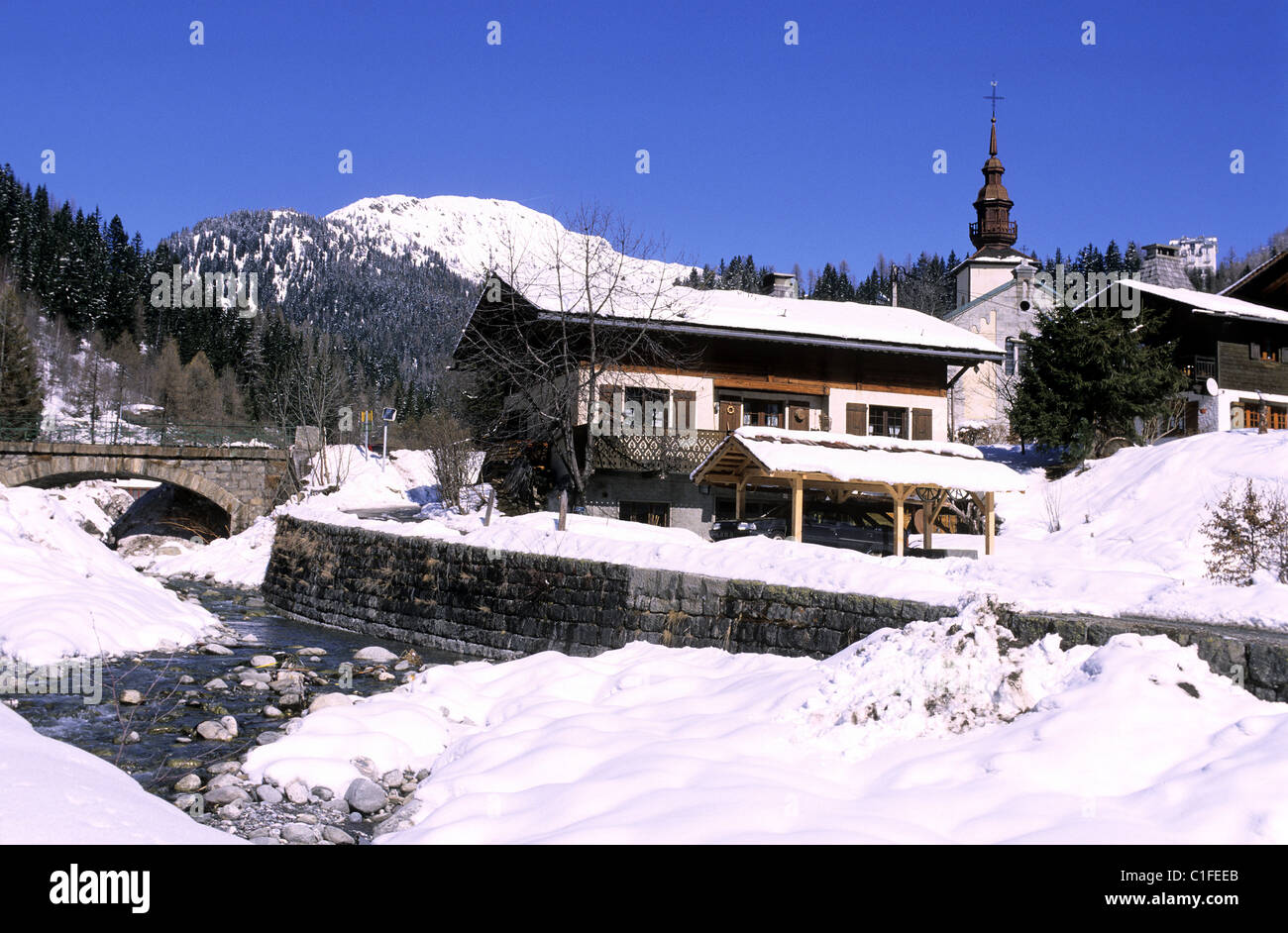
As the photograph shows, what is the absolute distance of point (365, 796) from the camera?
7707 millimetres

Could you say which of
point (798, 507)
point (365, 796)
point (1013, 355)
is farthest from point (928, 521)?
point (1013, 355)

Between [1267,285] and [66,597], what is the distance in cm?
4143

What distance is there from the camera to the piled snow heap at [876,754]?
5.83 m

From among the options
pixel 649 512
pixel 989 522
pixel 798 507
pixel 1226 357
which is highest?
pixel 1226 357

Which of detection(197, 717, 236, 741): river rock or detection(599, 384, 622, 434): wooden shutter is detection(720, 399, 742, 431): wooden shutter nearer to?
detection(599, 384, 622, 434): wooden shutter

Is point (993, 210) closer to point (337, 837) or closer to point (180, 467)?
point (180, 467)

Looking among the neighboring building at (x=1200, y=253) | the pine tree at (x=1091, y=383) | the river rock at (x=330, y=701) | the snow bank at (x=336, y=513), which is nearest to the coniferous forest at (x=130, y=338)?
the snow bank at (x=336, y=513)

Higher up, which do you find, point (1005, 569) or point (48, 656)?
point (1005, 569)

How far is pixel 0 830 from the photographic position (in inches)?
171

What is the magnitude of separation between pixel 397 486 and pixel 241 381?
168ft

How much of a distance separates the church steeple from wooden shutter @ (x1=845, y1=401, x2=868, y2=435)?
35.1m

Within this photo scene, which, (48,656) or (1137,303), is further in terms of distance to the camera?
(1137,303)
